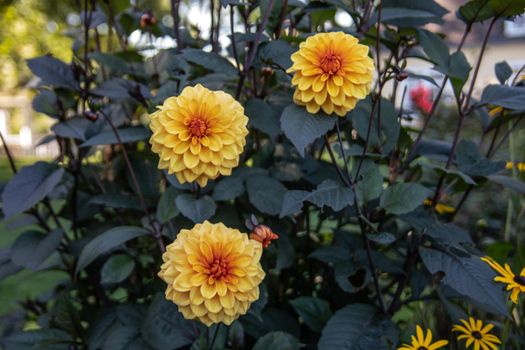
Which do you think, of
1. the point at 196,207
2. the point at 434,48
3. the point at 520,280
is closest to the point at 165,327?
the point at 196,207

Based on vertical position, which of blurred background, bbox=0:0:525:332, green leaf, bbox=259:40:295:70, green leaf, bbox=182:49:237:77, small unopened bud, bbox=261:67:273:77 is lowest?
blurred background, bbox=0:0:525:332

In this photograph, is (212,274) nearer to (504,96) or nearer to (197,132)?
(197,132)

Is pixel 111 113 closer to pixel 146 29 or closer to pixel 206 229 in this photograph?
pixel 146 29

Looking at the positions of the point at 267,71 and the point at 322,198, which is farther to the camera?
the point at 267,71

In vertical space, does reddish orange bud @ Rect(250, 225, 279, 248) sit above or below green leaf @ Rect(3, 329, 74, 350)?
above

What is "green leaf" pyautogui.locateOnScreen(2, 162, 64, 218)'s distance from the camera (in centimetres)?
107

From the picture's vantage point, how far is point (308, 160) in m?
1.22

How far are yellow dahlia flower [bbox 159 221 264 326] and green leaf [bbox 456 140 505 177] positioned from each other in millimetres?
556

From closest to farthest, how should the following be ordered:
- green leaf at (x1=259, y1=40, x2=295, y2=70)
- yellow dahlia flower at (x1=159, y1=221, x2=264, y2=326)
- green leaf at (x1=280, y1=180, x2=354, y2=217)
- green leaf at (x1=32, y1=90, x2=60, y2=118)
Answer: yellow dahlia flower at (x1=159, y1=221, x2=264, y2=326)
green leaf at (x1=280, y1=180, x2=354, y2=217)
green leaf at (x1=259, y1=40, x2=295, y2=70)
green leaf at (x1=32, y1=90, x2=60, y2=118)

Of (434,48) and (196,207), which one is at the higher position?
(434,48)

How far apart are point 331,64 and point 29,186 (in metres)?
0.75

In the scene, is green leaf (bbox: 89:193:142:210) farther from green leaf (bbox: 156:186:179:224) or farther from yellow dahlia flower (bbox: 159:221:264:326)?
yellow dahlia flower (bbox: 159:221:264:326)

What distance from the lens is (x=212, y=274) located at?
29.1 inches

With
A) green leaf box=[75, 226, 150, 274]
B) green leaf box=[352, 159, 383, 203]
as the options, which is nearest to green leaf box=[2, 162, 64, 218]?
green leaf box=[75, 226, 150, 274]
